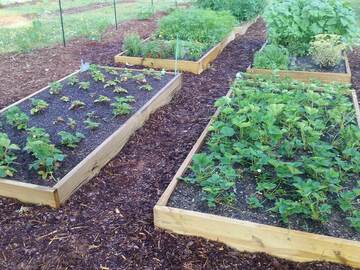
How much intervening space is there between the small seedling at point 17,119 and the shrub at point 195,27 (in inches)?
137

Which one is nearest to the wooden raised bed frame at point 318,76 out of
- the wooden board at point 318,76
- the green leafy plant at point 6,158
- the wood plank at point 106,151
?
the wooden board at point 318,76

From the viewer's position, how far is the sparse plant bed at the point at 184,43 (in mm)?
5934

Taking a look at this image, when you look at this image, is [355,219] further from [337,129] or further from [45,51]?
[45,51]

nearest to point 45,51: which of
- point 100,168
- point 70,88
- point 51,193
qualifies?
point 70,88

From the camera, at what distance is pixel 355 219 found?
2457 mm

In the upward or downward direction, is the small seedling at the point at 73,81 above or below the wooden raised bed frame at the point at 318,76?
above

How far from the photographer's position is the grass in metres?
7.14

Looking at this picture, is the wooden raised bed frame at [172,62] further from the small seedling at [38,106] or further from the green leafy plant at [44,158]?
the green leafy plant at [44,158]

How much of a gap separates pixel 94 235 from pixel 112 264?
0.31 m

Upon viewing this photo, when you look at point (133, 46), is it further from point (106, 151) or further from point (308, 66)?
point (106, 151)

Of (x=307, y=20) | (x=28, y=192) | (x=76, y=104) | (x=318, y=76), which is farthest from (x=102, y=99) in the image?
(x=307, y=20)

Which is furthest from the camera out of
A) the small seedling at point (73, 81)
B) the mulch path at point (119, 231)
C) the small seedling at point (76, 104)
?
the small seedling at point (73, 81)

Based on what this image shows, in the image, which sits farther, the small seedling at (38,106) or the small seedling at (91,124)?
the small seedling at (38,106)

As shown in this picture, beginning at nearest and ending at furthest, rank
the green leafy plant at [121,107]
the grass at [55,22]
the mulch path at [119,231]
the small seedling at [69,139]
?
the mulch path at [119,231]
the small seedling at [69,139]
the green leafy plant at [121,107]
the grass at [55,22]
